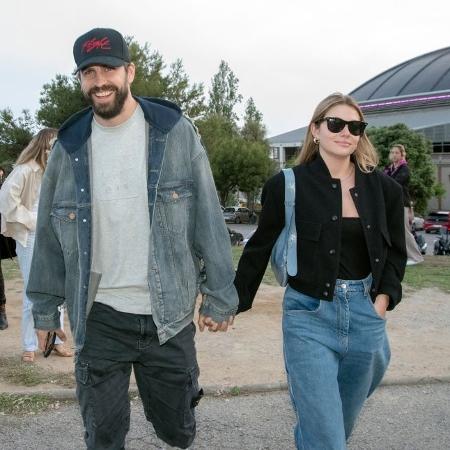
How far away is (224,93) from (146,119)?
230ft

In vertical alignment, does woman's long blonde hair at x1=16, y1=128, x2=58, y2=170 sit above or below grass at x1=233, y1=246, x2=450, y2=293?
above

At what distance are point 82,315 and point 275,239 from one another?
3.35ft

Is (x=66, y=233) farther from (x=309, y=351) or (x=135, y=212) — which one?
(x=309, y=351)

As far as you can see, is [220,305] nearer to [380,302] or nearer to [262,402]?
[380,302]

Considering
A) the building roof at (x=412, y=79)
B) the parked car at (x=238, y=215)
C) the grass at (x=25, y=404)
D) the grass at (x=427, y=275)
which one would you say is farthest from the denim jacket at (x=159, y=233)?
the building roof at (x=412, y=79)

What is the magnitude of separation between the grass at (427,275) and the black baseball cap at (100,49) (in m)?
7.20

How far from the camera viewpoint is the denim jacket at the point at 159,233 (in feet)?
9.28

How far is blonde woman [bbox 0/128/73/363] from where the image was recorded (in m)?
5.36

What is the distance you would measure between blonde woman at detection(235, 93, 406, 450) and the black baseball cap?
968 mm

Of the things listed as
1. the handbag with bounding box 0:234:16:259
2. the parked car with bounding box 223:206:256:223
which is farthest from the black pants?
the parked car with bounding box 223:206:256:223

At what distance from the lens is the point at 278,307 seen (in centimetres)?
798

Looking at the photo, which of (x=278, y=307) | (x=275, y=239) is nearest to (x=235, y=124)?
(x=278, y=307)

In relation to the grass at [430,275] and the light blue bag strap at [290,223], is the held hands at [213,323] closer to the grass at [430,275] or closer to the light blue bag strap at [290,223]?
the light blue bag strap at [290,223]

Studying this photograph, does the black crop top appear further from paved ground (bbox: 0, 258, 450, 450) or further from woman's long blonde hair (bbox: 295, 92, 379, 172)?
paved ground (bbox: 0, 258, 450, 450)
